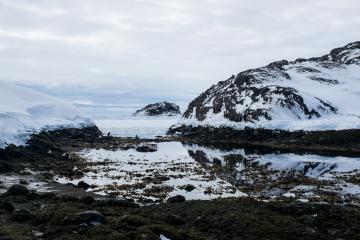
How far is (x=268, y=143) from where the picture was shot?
310 feet

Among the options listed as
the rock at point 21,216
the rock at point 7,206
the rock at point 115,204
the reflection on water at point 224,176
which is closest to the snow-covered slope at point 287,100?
the reflection on water at point 224,176

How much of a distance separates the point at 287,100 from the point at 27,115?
60.2m

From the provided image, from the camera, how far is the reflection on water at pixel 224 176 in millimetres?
39281

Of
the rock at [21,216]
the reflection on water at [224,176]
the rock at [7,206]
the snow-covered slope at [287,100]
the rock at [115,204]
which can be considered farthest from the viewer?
the snow-covered slope at [287,100]

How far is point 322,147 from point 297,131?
459 inches

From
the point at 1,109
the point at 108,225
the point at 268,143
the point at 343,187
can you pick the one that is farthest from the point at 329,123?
the point at 108,225

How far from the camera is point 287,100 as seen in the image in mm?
114688

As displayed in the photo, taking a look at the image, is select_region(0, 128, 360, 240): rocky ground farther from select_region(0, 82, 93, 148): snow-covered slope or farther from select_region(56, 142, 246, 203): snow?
select_region(0, 82, 93, 148): snow-covered slope

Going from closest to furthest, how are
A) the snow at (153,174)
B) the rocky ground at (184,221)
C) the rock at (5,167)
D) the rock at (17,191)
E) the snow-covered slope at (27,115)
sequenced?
the rocky ground at (184,221), the rock at (17,191), the snow at (153,174), the rock at (5,167), the snow-covered slope at (27,115)

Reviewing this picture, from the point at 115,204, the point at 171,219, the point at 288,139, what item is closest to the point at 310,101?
the point at 288,139

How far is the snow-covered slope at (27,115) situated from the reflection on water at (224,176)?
473 inches

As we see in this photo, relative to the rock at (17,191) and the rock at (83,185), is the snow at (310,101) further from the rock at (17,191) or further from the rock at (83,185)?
the rock at (17,191)

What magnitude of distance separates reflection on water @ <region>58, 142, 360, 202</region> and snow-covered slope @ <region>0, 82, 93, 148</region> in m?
12.0

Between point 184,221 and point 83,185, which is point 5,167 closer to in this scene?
point 83,185
